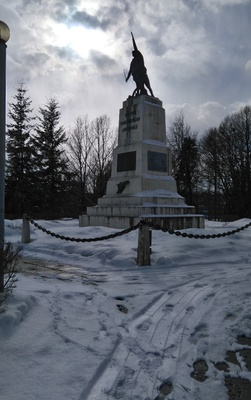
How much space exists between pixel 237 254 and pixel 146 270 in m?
3.21

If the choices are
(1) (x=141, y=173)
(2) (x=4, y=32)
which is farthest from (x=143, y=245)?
(1) (x=141, y=173)

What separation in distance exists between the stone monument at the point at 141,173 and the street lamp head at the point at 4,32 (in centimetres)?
912

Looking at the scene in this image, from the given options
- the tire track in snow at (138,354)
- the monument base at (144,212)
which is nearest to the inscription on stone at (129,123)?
the monument base at (144,212)

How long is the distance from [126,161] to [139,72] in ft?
15.1

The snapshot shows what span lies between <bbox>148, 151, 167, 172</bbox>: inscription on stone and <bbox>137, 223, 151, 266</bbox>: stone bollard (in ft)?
24.7

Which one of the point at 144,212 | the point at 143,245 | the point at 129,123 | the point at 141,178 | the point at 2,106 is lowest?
the point at 143,245

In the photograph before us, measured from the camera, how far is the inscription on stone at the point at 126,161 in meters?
14.4

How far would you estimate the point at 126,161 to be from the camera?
14797mm

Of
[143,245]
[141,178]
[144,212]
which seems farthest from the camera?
[141,178]

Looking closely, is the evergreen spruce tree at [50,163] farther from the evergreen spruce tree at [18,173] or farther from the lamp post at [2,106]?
the lamp post at [2,106]

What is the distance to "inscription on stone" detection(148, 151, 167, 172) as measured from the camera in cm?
1436

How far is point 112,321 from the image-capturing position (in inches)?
150

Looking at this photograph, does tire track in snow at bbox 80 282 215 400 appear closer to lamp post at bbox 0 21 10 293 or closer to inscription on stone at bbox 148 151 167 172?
lamp post at bbox 0 21 10 293

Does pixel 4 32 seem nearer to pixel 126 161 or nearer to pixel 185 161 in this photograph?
pixel 126 161
